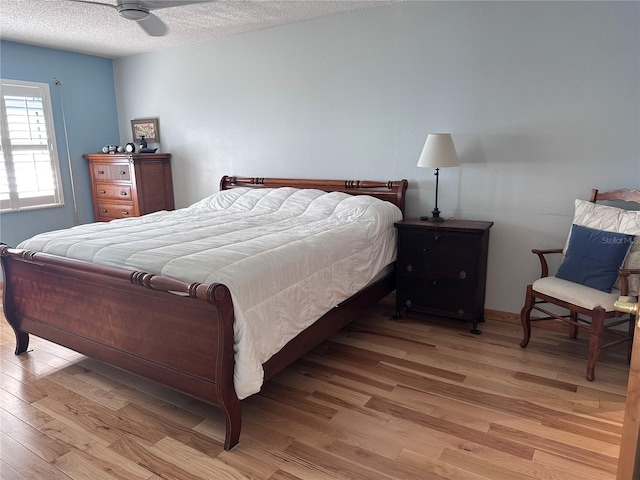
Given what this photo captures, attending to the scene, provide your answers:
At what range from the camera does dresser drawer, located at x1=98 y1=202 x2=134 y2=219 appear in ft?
15.6

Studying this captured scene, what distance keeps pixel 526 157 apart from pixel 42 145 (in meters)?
4.73

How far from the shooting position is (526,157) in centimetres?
307

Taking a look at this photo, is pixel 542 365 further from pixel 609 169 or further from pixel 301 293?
pixel 301 293

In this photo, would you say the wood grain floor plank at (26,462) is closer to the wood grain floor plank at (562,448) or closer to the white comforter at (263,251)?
the white comforter at (263,251)

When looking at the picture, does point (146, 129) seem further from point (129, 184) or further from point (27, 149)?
point (27, 149)

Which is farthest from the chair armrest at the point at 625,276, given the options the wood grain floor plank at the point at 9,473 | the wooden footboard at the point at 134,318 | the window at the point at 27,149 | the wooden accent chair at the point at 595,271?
the window at the point at 27,149

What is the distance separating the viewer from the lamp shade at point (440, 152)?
9.98 feet

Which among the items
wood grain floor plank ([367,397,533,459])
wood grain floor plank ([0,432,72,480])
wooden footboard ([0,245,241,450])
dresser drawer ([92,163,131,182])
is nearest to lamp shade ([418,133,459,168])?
wood grain floor plank ([367,397,533,459])

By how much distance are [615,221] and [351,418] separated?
2.03m

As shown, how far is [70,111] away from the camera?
189 inches

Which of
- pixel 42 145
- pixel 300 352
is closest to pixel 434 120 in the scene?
pixel 300 352

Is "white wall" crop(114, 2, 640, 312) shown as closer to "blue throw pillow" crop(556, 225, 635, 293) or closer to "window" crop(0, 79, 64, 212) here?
"blue throw pillow" crop(556, 225, 635, 293)

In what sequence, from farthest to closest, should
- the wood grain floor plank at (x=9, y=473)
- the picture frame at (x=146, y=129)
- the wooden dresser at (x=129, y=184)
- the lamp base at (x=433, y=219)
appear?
the picture frame at (x=146, y=129)
the wooden dresser at (x=129, y=184)
the lamp base at (x=433, y=219)
the wood grain floor plank at (x=9, y=473)

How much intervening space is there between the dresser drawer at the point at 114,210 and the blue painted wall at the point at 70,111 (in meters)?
0.22
